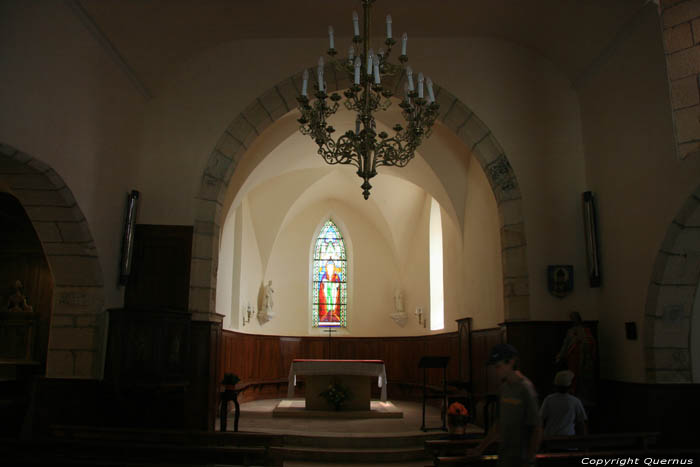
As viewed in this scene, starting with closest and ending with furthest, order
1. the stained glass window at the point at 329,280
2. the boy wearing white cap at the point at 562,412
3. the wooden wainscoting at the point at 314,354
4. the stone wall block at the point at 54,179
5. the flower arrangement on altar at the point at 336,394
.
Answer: the boy wearing white cap at the point at 562,412 < the stone wall block at the point at 54,179 < the flower arrangement on altar at the point at 336,394 < the wooden wainscoting at the point at 314,354 < the stained glass window at the point at 329,280

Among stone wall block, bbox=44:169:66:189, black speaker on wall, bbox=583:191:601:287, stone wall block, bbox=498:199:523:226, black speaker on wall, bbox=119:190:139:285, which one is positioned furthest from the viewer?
stone wall block, bbox=498:199:523:226

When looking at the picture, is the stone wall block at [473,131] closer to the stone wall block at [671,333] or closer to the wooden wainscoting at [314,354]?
the stone wall block at [671,333]

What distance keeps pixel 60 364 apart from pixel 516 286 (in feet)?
17.8

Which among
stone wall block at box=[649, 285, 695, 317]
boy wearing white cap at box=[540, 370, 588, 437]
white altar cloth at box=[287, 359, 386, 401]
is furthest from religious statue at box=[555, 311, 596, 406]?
white altar cloth at box=[287, 359, 386, 401]

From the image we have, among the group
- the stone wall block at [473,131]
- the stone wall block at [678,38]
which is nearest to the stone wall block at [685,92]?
the stone wall block at [678,38]

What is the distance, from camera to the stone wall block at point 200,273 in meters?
7.22

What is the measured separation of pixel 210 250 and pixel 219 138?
58.9 inches

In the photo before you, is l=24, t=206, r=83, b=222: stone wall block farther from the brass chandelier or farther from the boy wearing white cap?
the boy wearing white cap

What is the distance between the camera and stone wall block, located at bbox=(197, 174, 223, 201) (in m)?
7.51

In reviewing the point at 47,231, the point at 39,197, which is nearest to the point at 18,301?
the point at 47,231

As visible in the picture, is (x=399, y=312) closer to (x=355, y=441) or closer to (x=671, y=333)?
(x=355, y=441)

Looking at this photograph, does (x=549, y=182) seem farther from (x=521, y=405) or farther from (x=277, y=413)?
(x=277, y=413)

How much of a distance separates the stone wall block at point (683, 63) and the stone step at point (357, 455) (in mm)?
5005

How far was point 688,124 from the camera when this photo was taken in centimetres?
557
